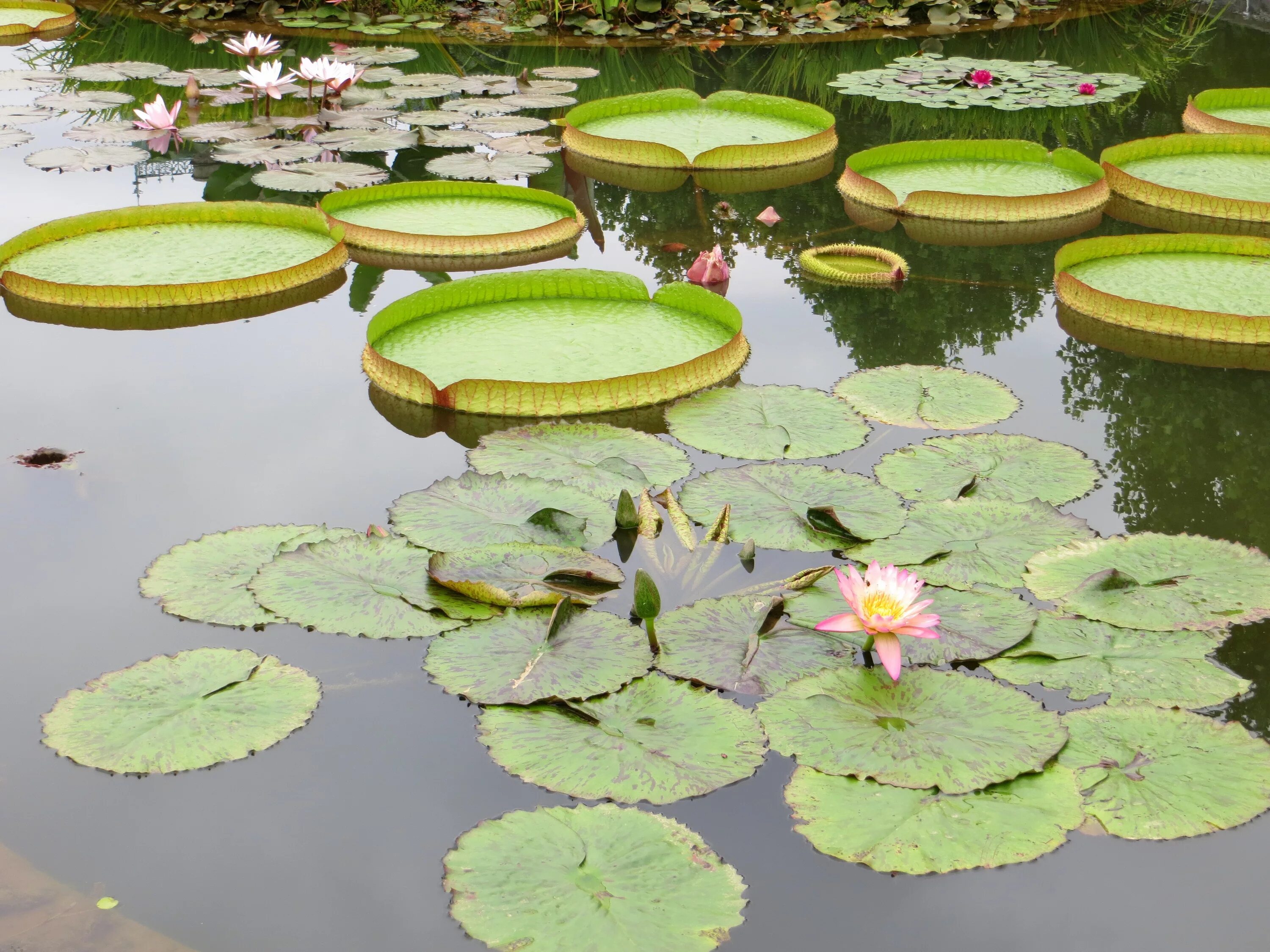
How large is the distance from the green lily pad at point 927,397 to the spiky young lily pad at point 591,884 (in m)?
1.56

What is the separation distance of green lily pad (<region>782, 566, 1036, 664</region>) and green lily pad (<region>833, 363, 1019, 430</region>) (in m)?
0.79

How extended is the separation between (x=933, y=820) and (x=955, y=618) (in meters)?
0.52

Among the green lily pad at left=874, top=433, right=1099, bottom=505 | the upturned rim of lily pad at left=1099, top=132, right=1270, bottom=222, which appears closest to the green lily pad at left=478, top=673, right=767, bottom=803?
the green lily pad at left=874, top=433, right=1099, bottom=505

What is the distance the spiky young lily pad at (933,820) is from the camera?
1702mm

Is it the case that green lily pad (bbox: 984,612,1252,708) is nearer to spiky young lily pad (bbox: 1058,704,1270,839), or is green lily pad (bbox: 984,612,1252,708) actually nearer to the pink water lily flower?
spiky young lily pad (bbox: 1058,704,1270,839)

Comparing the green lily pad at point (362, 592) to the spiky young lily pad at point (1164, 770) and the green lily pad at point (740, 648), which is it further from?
the spiky young lily pad at point (1164, 770)

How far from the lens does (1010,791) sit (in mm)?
1813

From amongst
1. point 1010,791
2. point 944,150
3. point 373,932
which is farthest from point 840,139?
point 373,932

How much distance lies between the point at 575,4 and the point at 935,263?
17.2 ft

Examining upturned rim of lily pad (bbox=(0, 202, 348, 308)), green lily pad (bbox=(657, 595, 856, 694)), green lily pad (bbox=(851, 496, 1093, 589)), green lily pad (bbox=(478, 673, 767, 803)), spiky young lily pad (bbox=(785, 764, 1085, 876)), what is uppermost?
upturned rim of lily pad (bbox=(0, 202, 348, 308))

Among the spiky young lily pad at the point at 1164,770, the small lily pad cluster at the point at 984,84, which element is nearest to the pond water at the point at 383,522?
the spiky young lily pad at the point at 1164,770

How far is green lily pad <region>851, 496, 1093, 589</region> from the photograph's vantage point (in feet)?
7.67

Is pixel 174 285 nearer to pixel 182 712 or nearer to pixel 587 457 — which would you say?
pixel 587 457

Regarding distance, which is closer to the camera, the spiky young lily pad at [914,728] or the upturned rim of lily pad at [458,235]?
the spiky young lily pad at [914,728]
